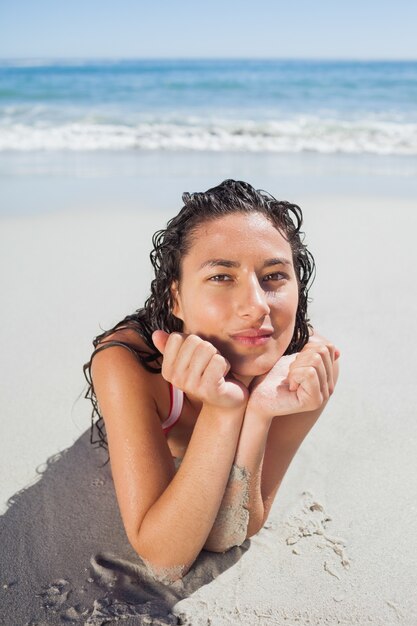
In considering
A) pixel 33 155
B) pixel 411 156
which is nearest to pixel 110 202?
pixel 33 155

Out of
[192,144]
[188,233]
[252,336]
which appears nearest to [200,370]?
[252,336]

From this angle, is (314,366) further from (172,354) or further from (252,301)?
(172,354)

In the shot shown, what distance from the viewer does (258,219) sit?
7.30ft

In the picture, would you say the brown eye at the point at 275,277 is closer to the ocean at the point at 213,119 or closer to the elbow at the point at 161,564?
the elbow at the point at 161,564

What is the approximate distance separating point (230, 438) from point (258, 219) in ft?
2.52

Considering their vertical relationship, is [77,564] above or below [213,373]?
below

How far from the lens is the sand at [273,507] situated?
2043 millimetres

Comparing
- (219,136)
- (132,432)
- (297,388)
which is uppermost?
(219,136)

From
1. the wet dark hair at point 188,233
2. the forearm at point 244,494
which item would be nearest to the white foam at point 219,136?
the wet dark hair at point 188,233

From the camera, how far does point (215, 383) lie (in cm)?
193

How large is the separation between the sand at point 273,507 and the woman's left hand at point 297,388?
23.7 inches

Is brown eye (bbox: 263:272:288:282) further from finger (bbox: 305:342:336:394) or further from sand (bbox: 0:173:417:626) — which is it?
sand (bbox: 0:173:417:626)

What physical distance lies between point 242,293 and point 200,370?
0.30 m

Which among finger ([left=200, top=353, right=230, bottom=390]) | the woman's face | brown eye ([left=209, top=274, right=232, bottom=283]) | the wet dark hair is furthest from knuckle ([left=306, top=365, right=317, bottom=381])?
the wet dark hair
